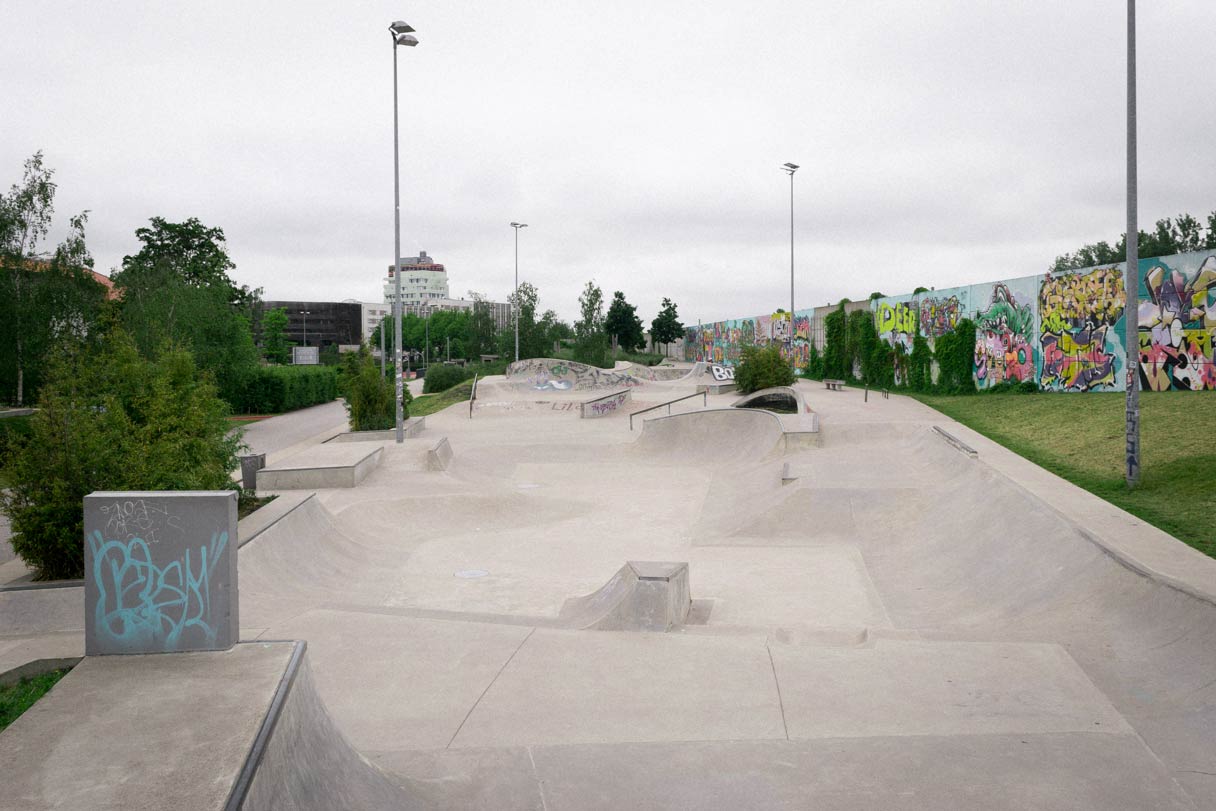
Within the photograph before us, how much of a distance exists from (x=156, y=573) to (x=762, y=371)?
1274 inches

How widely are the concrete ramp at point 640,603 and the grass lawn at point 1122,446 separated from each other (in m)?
5.37


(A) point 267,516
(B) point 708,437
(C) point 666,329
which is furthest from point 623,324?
(A) point 267,516

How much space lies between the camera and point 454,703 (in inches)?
223

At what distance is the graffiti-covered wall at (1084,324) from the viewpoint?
18859 mm

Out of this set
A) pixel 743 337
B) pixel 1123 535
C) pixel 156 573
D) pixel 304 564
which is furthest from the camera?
pixel 743 337

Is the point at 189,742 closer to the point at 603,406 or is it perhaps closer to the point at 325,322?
the point at 603,406

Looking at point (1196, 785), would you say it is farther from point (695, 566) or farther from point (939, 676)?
point (695, 566)

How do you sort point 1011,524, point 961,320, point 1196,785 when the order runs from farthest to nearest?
point 961,320 < point 1011,524 < point 1196,785

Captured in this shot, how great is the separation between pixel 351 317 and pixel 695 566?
180458 mm

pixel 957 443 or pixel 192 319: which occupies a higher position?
pixel 192 319

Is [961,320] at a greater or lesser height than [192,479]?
greater

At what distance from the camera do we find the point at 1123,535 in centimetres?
911

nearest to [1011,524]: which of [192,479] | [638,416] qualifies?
[192,479]

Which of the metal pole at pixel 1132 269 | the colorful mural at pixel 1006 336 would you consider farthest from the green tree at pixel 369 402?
the metal pole at pixel 1132 269
